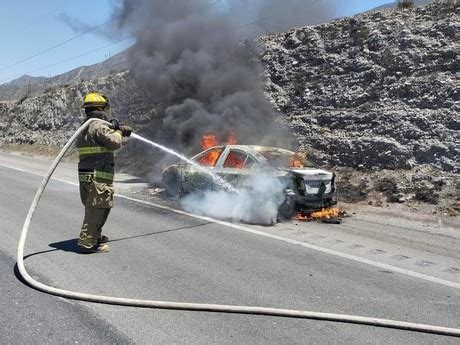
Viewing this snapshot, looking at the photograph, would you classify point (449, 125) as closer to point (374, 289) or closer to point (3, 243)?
point (374, 289)

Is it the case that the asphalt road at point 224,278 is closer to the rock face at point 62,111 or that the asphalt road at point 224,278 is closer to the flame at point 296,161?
the flame at point 296,161

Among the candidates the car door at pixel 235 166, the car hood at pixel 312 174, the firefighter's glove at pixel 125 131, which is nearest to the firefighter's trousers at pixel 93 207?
the firefighter's glove at pixel 125 131

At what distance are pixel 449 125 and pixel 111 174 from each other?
890cm

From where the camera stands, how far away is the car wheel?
1032cm

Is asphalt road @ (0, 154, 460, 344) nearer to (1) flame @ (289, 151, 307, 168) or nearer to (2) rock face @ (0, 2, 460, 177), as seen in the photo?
(1) flame @ (289, 151, 307, 168)

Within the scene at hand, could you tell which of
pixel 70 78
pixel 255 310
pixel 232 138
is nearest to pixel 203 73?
pixel 232 138

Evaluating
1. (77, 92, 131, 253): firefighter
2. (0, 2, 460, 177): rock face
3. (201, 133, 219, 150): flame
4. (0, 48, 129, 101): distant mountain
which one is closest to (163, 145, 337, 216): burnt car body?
(77, 92, 131, 253): firefighter

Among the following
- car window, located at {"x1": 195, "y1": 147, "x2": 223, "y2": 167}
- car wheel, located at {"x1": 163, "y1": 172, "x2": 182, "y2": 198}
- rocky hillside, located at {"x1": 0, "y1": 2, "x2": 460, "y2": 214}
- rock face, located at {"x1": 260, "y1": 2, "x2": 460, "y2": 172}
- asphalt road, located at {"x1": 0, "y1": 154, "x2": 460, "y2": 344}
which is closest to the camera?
asphalt road, located at {"x1": 0, "y1": 154, "x2": 460, "y2": 344}

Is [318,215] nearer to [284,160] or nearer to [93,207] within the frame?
[284,160]

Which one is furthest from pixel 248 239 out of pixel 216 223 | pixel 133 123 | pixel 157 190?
pixel 133 123

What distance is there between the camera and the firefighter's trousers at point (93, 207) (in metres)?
5.69

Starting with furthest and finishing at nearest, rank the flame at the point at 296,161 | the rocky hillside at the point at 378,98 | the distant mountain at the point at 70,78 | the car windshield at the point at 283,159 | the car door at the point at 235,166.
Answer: the distant mountain at the point at 70,78
the rocky hillside at the point at 378,98
the flame at the point at 296,161
the car windshield at the point at 283,159
the car door at the point at 235,166

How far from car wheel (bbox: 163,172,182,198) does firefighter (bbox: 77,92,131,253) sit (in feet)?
14.3

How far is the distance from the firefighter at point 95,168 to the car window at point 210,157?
11.8ft
